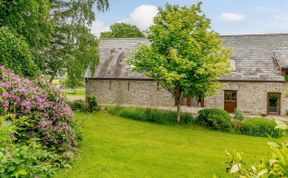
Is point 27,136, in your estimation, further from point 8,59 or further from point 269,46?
point 269,46

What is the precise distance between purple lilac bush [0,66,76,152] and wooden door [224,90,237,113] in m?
15.7

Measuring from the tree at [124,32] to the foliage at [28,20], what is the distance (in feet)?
111

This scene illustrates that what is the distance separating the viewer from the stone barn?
813 inches

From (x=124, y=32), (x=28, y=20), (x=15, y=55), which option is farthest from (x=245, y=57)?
(x=124, y=32)

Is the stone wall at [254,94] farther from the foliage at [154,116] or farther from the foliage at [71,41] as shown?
the foliage at [71,41]

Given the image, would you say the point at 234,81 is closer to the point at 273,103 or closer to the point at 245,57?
the point at 245,57

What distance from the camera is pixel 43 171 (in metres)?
3.19

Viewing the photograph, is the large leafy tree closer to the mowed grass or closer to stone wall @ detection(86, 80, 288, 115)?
stone wall @ detection(86, 80, 288, 115)

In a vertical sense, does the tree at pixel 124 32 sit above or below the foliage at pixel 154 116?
above

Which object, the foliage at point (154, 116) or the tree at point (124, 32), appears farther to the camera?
the tree at point (124, 32)

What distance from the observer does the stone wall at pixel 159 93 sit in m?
20.7

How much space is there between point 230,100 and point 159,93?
19.8 ft

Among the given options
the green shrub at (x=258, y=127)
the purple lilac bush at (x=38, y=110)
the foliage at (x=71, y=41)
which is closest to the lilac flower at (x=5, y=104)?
the purple lilac bush at (x=38, y=110)

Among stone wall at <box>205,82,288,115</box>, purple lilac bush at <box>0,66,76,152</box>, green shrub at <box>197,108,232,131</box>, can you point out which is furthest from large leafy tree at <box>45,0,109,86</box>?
stone wall at <box>205,82,288,115</box>
